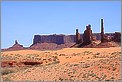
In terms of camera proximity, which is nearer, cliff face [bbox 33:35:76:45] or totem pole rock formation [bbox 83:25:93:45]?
totem pole rock formation [bbox 83:25:93:45]

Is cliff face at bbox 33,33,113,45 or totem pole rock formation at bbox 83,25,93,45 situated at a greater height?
totem pole rock formation at bbox 83,25,93,45

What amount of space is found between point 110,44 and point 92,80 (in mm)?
43889

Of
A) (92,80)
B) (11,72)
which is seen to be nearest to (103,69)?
(92,80)

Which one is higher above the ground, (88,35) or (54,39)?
(88,35)

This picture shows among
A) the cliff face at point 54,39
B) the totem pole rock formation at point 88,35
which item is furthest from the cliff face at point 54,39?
the totem pole rock formation at point 88,35

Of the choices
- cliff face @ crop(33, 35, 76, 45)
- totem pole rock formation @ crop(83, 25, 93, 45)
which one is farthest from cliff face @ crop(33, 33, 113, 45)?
totem pole rock formation @ crop(83, 25, 93, 45)

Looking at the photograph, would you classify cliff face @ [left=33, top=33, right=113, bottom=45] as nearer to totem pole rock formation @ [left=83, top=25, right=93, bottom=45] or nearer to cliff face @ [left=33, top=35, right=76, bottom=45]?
cliff face @ [left=33, top=35, right=76, bottom=45]

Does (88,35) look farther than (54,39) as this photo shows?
No

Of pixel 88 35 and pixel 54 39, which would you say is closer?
pixel 88 35

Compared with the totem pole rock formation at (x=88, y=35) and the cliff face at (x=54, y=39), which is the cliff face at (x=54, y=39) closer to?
the cliff face at (x=54, y=39)

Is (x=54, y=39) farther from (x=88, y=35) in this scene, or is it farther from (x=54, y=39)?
(x=88, y=35)

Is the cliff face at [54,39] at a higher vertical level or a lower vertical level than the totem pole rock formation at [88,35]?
lower

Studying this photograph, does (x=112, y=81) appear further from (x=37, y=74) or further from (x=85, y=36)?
(x=85, y=36)

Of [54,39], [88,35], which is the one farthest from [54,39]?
[88,35]
